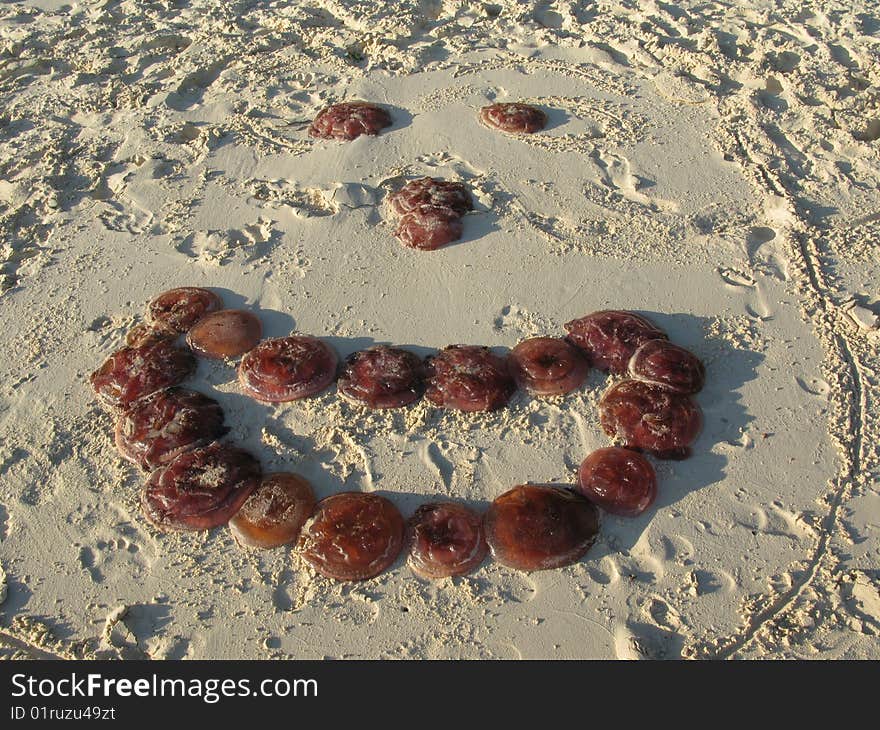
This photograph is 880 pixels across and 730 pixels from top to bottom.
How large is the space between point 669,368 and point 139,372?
10.1 feet

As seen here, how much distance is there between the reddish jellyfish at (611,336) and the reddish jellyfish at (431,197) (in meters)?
1.33

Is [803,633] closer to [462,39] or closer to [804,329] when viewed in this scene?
[804,329]

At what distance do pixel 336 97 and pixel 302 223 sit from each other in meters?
1.79

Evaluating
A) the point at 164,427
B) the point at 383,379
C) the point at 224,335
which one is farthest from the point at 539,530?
the point at 224,335

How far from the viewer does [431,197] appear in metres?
5.07

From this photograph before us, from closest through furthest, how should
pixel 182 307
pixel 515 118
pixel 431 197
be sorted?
pixel 182 307
pixel 431 197
pixel 515 118

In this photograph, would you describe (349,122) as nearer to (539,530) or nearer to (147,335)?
(147,335)

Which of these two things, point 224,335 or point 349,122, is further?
point 349,122

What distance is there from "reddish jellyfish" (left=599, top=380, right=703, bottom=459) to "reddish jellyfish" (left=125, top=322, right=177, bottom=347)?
8.83 feet

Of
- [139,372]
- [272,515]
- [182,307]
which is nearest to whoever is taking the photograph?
[272,515]

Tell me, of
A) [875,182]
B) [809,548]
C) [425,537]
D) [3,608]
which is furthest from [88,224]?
[875,182]

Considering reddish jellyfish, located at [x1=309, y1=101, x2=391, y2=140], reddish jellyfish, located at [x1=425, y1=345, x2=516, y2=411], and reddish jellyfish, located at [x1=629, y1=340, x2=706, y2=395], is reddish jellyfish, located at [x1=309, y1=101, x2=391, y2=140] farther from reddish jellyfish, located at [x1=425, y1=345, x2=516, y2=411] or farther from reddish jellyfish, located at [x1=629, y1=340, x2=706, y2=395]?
reddish jellyfish, located at [x1=629, y1=340, x2=706, y2=395]

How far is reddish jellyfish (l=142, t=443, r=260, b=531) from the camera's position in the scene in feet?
11.8

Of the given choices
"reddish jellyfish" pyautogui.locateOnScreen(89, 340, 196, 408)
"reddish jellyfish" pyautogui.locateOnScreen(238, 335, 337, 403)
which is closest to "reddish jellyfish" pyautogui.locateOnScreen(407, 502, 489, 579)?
"reddish jellyfish" pyautogui.locateOnScreen(238, 335, 337, 403)
